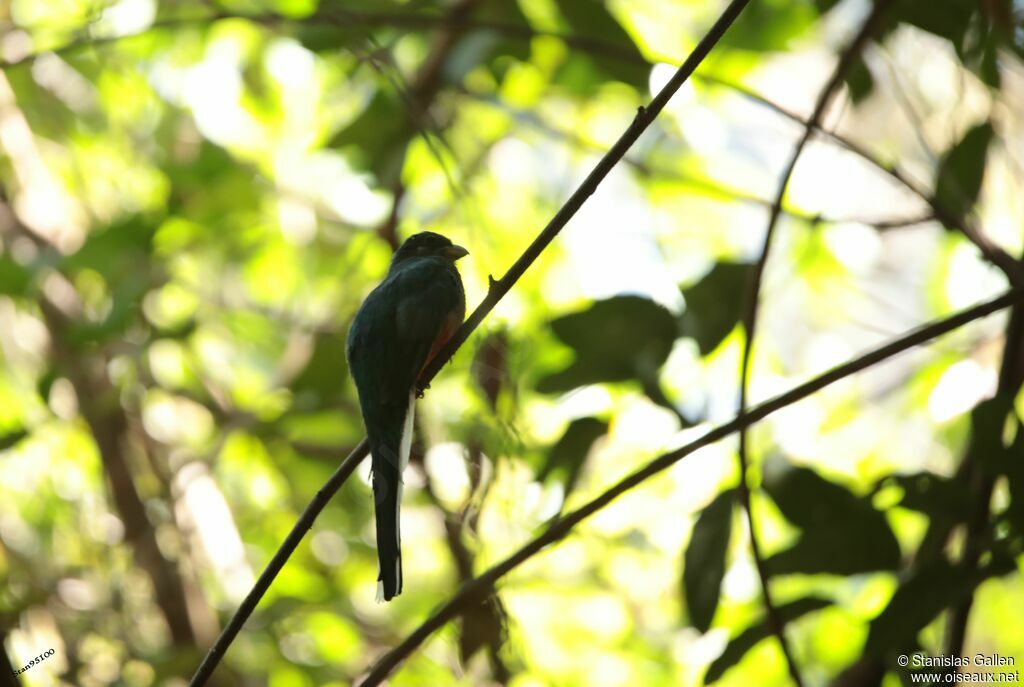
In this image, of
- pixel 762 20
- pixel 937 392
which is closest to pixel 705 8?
pixel 762 20

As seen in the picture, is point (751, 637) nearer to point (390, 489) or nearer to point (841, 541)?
point (841, 541)

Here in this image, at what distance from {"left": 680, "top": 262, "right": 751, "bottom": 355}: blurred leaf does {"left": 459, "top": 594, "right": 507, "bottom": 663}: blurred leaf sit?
101cm

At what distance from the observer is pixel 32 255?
5.35 meters

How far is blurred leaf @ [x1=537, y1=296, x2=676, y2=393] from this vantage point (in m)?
3.13

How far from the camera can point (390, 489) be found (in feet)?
9.23

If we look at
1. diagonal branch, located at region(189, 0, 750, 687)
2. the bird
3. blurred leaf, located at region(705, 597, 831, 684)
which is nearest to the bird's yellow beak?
the bird

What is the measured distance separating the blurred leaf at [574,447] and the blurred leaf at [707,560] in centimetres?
35

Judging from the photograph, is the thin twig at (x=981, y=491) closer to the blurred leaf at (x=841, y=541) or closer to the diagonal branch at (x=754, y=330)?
the blurred leaf at (x=841, y=541)

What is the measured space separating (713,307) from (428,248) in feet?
4.40

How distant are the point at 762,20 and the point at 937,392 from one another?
63.6 inches

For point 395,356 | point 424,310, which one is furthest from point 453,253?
point 395,356

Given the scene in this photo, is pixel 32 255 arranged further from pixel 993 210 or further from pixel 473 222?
pixel 993 210

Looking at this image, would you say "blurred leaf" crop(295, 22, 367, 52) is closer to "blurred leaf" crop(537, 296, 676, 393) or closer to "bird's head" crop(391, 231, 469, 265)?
"bird's head" crop(391, 231, 469, 265)

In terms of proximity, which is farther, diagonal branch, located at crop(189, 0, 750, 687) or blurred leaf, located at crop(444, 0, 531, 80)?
blurred leaf, located at crop(444, 0, 531, 80)
